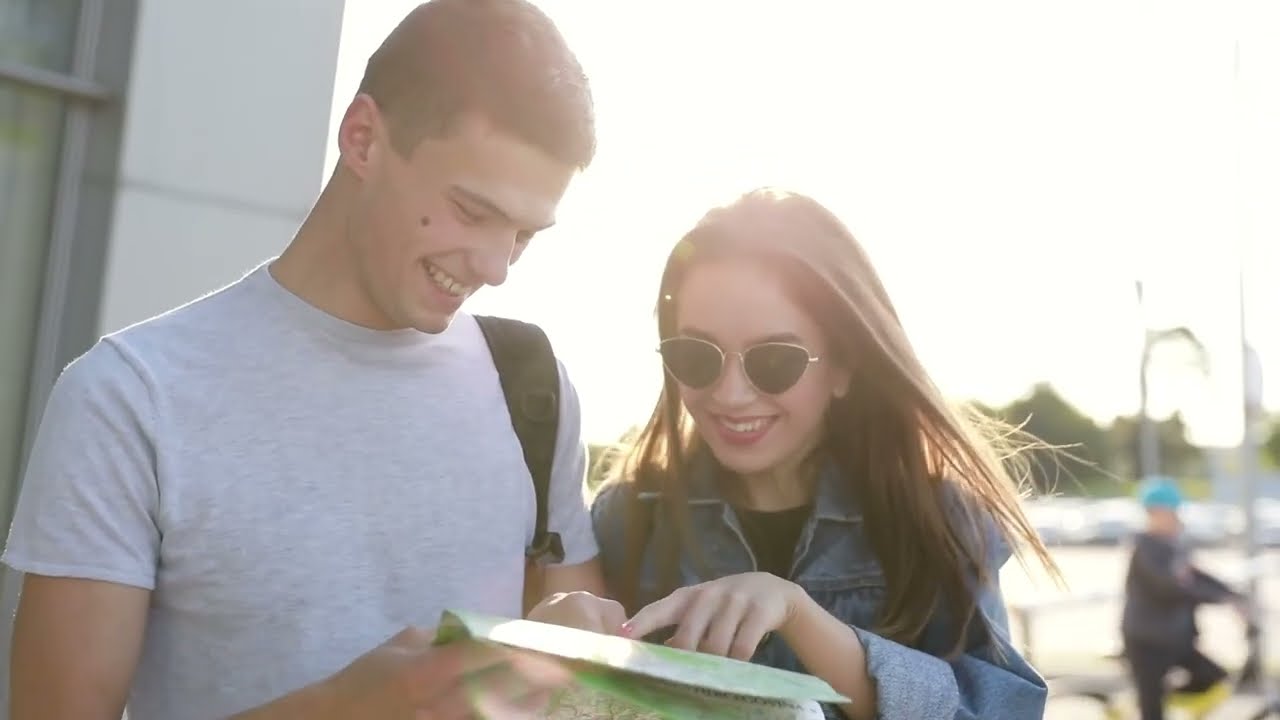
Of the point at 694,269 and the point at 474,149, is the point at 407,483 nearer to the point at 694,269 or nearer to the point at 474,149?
the point at 474,149

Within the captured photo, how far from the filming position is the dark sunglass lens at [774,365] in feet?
7.73

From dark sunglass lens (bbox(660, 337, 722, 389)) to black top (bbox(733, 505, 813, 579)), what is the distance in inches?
11.6

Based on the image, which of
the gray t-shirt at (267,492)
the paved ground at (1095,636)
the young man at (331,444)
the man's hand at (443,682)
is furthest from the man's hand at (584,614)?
the paved ground at (1095,636)

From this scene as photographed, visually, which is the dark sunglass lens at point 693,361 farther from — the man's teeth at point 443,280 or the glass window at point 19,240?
the glass window at point 19,240

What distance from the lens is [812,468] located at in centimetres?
257

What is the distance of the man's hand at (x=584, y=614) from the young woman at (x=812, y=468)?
67cm

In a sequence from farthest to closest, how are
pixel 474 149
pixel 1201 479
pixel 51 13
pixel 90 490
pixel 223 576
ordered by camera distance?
pixel 1201 479, pixel 51 13, pixel 474 149, pixel 223 576, pixel 90 490

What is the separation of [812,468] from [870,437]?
4.9 inches

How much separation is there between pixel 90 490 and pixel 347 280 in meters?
0.52

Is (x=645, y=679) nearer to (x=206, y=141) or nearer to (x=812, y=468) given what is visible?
(x=812, y=468)

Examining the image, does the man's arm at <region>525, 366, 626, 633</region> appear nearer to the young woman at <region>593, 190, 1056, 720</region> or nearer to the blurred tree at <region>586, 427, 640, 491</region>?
the young woman at <region>593, 190, 1056, 720</region>

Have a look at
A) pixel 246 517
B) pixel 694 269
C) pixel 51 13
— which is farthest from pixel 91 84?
pixel 246 517

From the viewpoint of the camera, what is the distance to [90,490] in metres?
1.69

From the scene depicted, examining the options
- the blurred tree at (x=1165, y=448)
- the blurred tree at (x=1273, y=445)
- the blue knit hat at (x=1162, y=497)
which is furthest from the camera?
the blurred tree at (x=1273, y=445)
